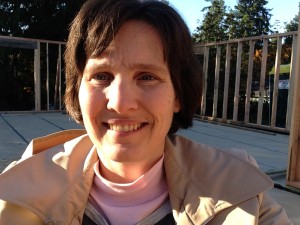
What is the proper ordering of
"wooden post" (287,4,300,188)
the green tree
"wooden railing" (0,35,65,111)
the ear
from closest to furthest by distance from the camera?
the ear < "wooden post" (287,4,300,188) < "wooden railing" (0,35,65,111) < the green tree

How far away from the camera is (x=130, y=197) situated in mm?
1158

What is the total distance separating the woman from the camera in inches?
41.7

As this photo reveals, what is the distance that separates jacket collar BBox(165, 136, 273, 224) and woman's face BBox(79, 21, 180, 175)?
0.42 feet

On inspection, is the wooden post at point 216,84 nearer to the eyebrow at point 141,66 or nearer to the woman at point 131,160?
the woman at point 131,160

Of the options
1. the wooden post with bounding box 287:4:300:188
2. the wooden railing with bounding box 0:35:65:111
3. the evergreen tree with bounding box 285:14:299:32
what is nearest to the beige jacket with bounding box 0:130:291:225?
the wooden post with bounding box 287:4:300:188

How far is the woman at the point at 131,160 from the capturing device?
3.48 feet

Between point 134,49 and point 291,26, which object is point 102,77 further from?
point 291,26

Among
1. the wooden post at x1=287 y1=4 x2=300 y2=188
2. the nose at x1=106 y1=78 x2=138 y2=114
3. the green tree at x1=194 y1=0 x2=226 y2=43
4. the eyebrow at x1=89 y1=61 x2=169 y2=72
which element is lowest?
the wooden post at x1=287 y1=4 x2=300 y2=188

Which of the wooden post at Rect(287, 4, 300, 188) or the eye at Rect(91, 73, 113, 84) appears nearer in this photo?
the eye at Rect(91, 73, 113, 84)

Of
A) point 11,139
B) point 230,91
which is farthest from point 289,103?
point 11,139

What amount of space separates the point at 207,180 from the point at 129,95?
33cm

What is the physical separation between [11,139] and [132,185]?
433 centimetres

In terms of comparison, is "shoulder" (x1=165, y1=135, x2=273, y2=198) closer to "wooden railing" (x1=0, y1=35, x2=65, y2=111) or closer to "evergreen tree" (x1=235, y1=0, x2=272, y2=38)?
"wooden railing" (x1=0, y1=35, x2=65, y2=111)

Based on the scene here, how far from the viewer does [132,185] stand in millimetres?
1162
